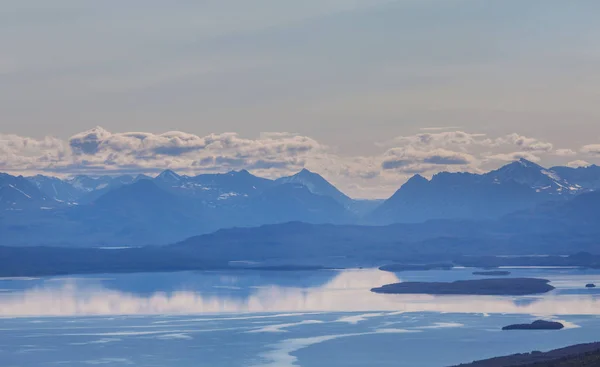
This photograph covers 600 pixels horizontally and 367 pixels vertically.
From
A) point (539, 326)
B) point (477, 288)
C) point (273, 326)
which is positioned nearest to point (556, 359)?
point (539, 326)

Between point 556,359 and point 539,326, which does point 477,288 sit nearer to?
point 539,326

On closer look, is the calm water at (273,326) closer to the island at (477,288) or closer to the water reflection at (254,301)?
the water reflection at (254,301)

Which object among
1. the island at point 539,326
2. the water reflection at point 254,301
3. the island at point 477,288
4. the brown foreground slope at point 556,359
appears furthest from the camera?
the island at point 477,288

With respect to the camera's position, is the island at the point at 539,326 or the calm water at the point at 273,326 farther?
the island at the point at 539,326

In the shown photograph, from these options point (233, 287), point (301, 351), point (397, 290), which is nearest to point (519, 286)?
point (397, 290)

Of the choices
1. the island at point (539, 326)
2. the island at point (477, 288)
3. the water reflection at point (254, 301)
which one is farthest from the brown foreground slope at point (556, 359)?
the island at point (477, 288)

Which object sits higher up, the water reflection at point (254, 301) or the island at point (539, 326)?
the water reflection at point (254, 301)

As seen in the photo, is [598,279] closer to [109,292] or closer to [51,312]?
[109,292]
